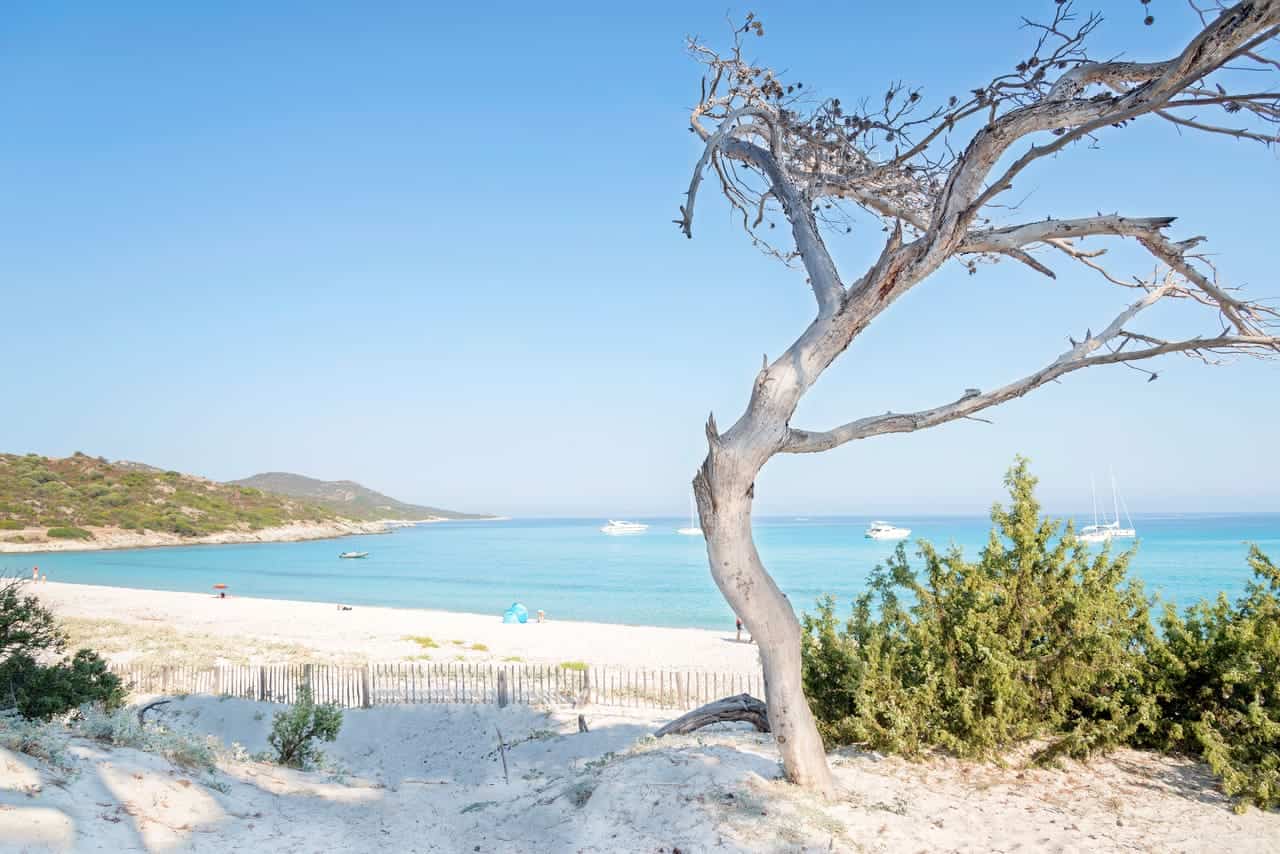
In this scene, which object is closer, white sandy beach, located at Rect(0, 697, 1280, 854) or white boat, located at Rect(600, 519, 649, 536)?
white sandy beach, located at Rect(0, 697, 1280, 854)

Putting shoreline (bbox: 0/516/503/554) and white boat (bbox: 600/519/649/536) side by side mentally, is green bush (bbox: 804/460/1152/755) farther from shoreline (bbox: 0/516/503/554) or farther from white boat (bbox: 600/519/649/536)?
white boat (bbox: 600/519/649/536)

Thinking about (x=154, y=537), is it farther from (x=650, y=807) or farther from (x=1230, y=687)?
(x=1230, y=687)

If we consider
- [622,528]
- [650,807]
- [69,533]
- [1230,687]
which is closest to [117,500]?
[69,533]

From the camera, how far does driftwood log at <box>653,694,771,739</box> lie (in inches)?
291

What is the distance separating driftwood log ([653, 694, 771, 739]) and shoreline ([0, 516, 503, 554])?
83.2m

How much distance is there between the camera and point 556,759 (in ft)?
35.6

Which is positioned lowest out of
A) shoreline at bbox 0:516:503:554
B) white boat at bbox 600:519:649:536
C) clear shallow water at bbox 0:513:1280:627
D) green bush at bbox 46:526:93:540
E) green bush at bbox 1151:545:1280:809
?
white boat at bbox 600:519:649:536

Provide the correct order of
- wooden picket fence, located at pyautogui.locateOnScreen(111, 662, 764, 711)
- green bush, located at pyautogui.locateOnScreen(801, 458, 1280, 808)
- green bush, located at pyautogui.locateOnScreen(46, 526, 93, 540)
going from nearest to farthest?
1. green bush, located at pyautogui.locateOnScreen(801, 458, 1280, 808)
2. wooden picket fence, located at pyautogui.locateOnScreen(111, 662, 764, 711)
3. green bush, located at pyautogui.locateOnScreen(46, 526, 93, 540)

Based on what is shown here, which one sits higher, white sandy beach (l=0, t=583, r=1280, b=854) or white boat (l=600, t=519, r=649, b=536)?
white sandy beach (l=0, t=583, r=1280, b=854)

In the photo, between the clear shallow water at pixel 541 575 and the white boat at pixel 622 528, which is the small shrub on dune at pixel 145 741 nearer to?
the clear shallow water at pixel 541 575

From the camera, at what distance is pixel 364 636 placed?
93.8 feet

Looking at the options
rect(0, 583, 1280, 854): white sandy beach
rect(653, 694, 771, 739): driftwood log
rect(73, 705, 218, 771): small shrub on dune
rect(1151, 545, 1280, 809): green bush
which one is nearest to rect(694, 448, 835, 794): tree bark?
rect(0, 583, 1280, 854): white sandy beach

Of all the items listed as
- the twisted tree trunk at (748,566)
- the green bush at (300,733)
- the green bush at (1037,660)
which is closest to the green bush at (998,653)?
the green bush at (1037,660)

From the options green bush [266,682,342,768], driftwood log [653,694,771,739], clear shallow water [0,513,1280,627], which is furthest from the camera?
clear shallow water [0,513,1280,627]
